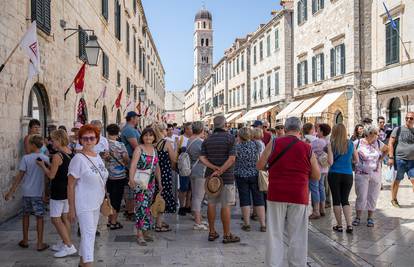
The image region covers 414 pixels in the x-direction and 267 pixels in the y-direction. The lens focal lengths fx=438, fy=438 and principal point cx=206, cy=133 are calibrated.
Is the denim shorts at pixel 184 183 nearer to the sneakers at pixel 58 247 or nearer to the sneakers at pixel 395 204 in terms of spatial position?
the sneakers at pixel 58 247

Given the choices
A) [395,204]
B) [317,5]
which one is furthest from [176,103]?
[395,204]

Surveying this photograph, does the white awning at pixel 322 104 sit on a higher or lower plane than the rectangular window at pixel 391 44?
lower

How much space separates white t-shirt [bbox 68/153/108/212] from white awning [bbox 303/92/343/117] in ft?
64.0

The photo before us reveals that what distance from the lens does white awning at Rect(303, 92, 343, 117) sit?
906 inches

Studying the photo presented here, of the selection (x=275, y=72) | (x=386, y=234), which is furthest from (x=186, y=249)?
(x=275, y=72)

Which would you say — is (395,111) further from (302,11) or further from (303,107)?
(302,11)

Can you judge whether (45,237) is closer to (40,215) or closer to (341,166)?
(40,215)

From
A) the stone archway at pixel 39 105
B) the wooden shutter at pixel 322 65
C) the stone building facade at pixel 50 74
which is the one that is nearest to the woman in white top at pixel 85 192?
the stone building facade at pixel 50 74

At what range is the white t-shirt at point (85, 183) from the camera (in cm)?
473

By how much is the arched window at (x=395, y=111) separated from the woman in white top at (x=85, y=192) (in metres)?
17.1

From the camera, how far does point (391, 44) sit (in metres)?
19.3

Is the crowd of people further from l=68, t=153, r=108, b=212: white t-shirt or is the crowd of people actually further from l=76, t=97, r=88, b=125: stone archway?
l=76, t=97, r=88, b=125: stone archway

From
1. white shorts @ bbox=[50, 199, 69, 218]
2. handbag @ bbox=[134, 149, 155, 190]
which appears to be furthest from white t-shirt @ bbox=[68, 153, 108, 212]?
handbag @ bbox=[134, 149, 155, 190]

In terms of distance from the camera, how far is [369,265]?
214 inches
